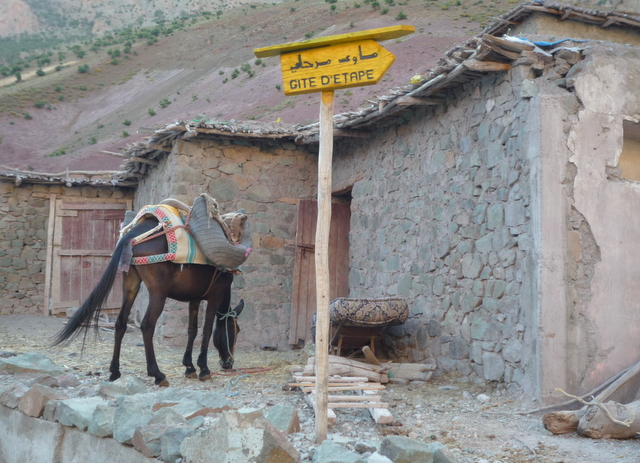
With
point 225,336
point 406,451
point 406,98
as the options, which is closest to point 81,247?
point 225,336

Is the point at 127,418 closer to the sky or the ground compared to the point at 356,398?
closer to the sky

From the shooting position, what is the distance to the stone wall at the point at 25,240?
12367 millimetres

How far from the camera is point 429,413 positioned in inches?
196

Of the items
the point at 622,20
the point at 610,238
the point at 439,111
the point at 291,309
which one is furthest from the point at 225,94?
the point at 610,238

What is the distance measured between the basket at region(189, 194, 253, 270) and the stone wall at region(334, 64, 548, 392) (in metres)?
2.01

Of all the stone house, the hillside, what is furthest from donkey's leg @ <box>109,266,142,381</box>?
the hillside

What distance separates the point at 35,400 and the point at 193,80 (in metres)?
33.1

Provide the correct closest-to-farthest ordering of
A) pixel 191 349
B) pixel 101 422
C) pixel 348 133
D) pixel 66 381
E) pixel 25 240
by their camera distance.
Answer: pixel 101 422 → pixel 66 381 → pixel 191 349 → pixel 348 133 → pixel 25 240

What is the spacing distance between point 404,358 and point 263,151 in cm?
385

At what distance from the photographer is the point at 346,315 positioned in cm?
619

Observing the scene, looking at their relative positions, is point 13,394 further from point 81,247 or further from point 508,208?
point 81,247

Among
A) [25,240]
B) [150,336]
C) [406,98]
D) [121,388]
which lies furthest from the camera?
[25,240]

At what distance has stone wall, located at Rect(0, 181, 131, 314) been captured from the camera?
12367 millimetres

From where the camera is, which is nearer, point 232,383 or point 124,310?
point 124,310
